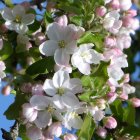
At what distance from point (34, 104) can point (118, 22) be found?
515 mm

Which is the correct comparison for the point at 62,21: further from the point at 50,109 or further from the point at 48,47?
the point at 50,109

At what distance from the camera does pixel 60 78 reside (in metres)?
1.80

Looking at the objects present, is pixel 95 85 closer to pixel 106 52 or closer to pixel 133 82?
pixel 106 52

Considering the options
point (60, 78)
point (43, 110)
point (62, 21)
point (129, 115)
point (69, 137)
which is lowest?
point (129, 115)

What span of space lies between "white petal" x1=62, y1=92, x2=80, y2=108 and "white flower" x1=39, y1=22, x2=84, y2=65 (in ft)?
0.38

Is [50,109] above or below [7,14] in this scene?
below

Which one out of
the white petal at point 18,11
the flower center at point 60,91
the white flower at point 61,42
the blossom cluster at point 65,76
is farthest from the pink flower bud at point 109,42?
the white petal at point 18,11

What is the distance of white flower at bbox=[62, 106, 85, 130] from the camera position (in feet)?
5.99

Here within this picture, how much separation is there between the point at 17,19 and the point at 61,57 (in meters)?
0.30

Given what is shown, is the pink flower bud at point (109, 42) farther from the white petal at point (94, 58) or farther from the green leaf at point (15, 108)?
the green leaf at point (15, 108)

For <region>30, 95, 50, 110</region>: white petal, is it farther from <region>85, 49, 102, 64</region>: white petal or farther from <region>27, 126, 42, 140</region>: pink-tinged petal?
<region>85, 49, 102, 64</region>: white petal

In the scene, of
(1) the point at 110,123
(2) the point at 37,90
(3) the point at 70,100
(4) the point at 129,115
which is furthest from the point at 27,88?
(4) the point at 129,115

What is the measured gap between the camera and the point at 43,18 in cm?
205

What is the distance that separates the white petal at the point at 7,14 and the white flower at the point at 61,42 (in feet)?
0.65
